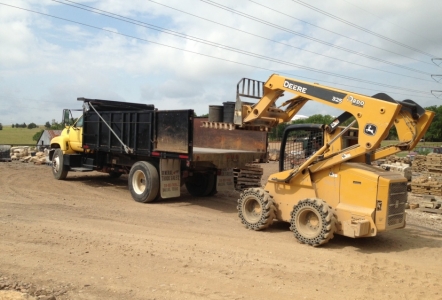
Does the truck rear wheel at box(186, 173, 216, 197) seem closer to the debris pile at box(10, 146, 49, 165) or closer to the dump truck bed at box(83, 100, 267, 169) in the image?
the dump truck bed at box(83, 100, 267, 169)

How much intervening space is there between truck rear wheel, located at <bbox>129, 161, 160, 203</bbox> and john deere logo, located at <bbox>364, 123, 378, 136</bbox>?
590 centimetres

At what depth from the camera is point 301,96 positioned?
27.0 feet

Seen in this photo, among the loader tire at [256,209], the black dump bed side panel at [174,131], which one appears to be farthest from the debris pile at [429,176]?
the black dump bed side panel at [174,131]

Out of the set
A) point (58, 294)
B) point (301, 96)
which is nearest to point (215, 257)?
point (58, 294)

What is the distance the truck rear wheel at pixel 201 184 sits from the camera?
1267cm

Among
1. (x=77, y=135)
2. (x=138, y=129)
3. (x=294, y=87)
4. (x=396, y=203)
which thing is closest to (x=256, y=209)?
(x=294, y=87)

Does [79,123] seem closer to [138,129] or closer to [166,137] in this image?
[138,129]

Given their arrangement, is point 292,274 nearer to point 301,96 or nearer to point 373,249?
point 373,249

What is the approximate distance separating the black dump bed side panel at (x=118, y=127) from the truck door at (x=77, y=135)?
53cm

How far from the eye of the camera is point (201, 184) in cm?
1283

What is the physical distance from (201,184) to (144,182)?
1927 millimetres

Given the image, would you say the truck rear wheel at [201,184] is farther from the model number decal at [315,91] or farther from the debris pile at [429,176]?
the debris pile at [429,176]

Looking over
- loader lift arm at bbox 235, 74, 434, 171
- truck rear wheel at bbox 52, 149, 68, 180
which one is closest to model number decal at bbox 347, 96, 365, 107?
loader lift arm at bbox 235, 74, 434, 171

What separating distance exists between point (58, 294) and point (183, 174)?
684 cm
